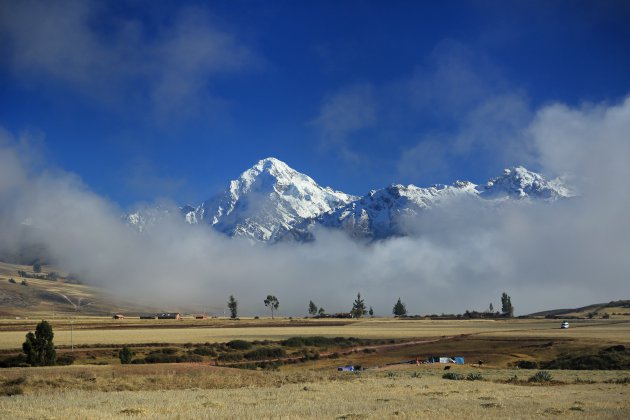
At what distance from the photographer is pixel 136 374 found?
44.0m

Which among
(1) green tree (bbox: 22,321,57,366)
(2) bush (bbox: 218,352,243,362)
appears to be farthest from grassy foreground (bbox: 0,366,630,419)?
(2) bush (bbox: 218,352,243,362)

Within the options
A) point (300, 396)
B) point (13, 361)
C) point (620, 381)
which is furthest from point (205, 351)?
point (620, 381)

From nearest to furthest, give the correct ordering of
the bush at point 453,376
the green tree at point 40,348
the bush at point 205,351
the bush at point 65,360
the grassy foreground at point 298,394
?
the grassy foreground at point 298,394, the bush at point 453,376, the green tree at point 40,348, the bush at point 65,360, the bush at point 205,351

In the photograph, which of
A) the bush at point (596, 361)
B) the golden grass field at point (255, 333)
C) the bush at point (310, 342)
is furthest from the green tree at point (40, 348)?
the bush at point (596, 361)

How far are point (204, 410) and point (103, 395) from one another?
9.92m

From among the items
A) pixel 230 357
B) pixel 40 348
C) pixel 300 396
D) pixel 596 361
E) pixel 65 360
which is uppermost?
pixel 40 348

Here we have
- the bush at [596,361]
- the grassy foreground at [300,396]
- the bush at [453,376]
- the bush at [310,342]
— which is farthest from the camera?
the bush at [310,342]

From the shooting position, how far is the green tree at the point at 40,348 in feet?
185

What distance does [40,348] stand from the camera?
56.9 metres

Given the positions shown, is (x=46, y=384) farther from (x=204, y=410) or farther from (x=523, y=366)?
(x=523, y=366)

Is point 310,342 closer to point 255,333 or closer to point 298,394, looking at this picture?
point 255,333

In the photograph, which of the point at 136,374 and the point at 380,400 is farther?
the point at 136,374

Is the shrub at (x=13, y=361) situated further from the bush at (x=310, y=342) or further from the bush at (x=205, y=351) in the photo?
the bush at (x=310, y=342)

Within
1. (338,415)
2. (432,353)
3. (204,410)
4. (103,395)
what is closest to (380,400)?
(338,415)
